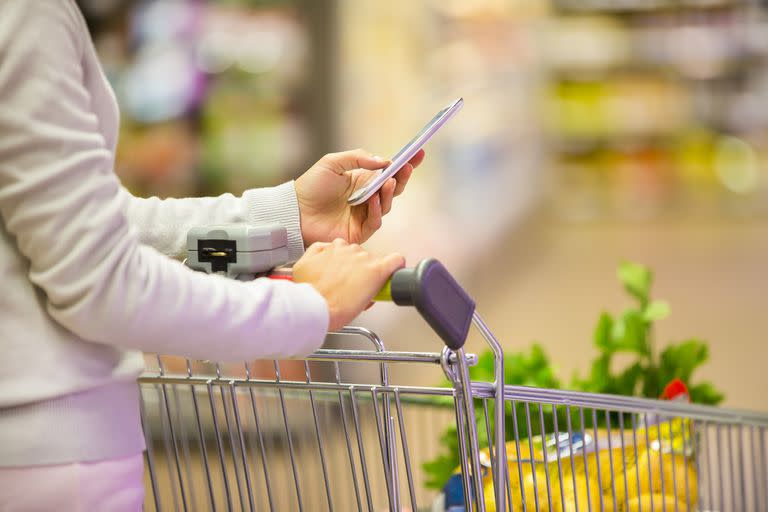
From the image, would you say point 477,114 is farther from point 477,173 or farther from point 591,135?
point 591,135

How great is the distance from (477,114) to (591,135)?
269 centimetres

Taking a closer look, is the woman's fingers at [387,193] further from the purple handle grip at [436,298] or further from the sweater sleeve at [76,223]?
→ the sweater sleeve at [76,223]

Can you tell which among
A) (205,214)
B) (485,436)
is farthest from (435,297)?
(485,436)

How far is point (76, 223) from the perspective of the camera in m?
0.94

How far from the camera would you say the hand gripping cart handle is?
3.60ft

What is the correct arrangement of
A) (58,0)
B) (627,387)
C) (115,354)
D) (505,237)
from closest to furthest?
(58,0), (115,354), (627,387), (505,237)

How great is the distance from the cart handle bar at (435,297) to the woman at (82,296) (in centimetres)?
3

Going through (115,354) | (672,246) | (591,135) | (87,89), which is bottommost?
(672,246)

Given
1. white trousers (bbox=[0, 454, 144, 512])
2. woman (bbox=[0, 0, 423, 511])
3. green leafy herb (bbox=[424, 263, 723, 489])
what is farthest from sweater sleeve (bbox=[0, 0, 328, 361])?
green leafy herb (bbox=[424, 263, 723, 489])

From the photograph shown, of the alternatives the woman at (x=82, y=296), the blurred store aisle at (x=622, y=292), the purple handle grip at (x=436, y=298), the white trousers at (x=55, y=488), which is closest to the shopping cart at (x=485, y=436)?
the purple handle grip at (x=436, y=298)

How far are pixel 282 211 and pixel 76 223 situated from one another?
1.88 feet

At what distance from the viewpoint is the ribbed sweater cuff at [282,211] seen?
1482 millimetres

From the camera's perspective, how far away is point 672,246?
8.12 meters

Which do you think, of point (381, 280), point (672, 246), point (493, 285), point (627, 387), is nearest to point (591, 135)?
point (672, 246)
